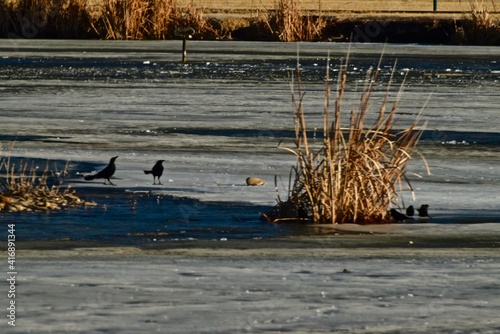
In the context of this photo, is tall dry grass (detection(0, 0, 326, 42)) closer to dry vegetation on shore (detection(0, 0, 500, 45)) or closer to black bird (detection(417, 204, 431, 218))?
dry vegetation on shore (detection(0, 0, 500, 45))

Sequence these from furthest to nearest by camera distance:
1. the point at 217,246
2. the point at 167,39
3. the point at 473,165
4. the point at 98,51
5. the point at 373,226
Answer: the point at 167,39, the point at 98,51, the point at 473,165, the point at 373,226, the point at 217,246

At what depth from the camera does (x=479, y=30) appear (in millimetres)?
35969

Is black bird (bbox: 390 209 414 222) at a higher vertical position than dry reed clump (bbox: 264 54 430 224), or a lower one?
lower

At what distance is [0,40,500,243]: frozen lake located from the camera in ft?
32.2

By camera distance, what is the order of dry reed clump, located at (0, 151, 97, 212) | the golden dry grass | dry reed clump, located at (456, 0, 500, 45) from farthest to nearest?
the golden dry grass < dry reed clump, located at (456, 0, 500, 45) < dry reed clump, located at (0, 151, 97, 212)

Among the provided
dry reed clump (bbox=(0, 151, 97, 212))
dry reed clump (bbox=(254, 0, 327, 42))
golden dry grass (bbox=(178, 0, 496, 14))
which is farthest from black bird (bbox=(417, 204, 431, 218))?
golden dry grass (bbox=(178, 0, 496, 14))

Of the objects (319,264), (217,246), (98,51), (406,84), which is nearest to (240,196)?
(217,246)

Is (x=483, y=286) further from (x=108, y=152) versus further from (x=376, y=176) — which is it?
(x=108, y=152)

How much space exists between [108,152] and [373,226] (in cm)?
476

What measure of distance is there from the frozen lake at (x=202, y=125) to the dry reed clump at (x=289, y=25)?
3628 mm

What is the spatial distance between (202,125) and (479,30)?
67.0 feet

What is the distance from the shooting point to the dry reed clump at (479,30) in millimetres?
35719

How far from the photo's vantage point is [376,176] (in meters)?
9.46

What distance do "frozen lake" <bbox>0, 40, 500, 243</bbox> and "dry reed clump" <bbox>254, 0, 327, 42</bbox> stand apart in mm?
3628
